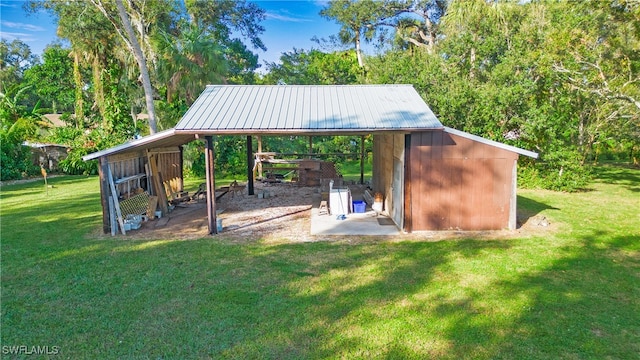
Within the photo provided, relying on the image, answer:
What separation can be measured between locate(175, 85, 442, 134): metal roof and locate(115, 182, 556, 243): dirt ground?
2526 mm

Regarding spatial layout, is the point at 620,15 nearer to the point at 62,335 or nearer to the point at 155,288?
the point at 155,288

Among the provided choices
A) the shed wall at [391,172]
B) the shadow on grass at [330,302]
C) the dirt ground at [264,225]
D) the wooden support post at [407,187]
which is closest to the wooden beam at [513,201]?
the dirt ground at [264,225]

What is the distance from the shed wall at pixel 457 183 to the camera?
30.8 ft

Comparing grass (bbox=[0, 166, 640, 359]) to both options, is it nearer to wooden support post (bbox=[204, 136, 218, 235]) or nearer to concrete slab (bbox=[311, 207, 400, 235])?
wooden support post (bbox=[204, 136, 218, 235])

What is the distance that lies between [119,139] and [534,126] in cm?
2009

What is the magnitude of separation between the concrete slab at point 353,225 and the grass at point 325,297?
3.12 feet

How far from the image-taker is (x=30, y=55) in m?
52.2

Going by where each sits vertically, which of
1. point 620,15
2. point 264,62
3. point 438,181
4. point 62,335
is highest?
point 264,62

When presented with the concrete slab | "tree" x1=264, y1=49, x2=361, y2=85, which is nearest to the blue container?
the concrete slab

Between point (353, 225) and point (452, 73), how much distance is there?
10.5 meters

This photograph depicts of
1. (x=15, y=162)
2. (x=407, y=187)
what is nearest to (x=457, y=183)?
(x=407, y=187)

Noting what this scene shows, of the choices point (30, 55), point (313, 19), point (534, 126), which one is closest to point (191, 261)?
point (534, 126)

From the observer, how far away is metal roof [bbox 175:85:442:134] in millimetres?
9117

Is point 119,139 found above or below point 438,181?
above
